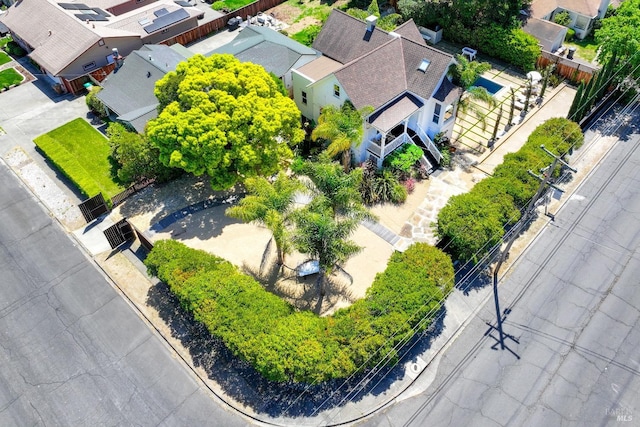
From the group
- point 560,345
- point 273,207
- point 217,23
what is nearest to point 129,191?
point 273,207

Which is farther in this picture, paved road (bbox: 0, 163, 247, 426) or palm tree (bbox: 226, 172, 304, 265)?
palm tree (bbox: 226, 172, 304, 265)

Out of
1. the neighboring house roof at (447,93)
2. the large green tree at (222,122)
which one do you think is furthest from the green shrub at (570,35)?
the large green tree at (222,122)

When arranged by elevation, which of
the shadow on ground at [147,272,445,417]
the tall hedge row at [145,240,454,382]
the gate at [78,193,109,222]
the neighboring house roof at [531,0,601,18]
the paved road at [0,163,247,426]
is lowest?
the paved road at [0,163,247,426]

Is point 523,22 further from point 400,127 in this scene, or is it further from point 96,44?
point 96,44

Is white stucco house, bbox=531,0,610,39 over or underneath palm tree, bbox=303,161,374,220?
over

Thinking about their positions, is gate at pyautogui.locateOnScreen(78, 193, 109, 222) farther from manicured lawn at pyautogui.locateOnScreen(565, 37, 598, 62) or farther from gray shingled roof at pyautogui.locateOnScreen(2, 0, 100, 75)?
manicured lawn at pyautogui.locateOnScreen(565, 37, 598, 62)

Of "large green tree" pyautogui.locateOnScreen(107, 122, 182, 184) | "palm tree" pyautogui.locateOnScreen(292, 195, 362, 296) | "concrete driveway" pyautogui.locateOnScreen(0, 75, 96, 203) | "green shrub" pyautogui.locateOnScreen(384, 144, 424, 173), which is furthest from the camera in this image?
"concrete driveway" pyautogui.locateOnScreen(0, 75, 96, 203)

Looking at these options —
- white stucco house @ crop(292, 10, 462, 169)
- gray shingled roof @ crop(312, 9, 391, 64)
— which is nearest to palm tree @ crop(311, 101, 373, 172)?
white stucco house @ crop(292, 10, 462, 169)
